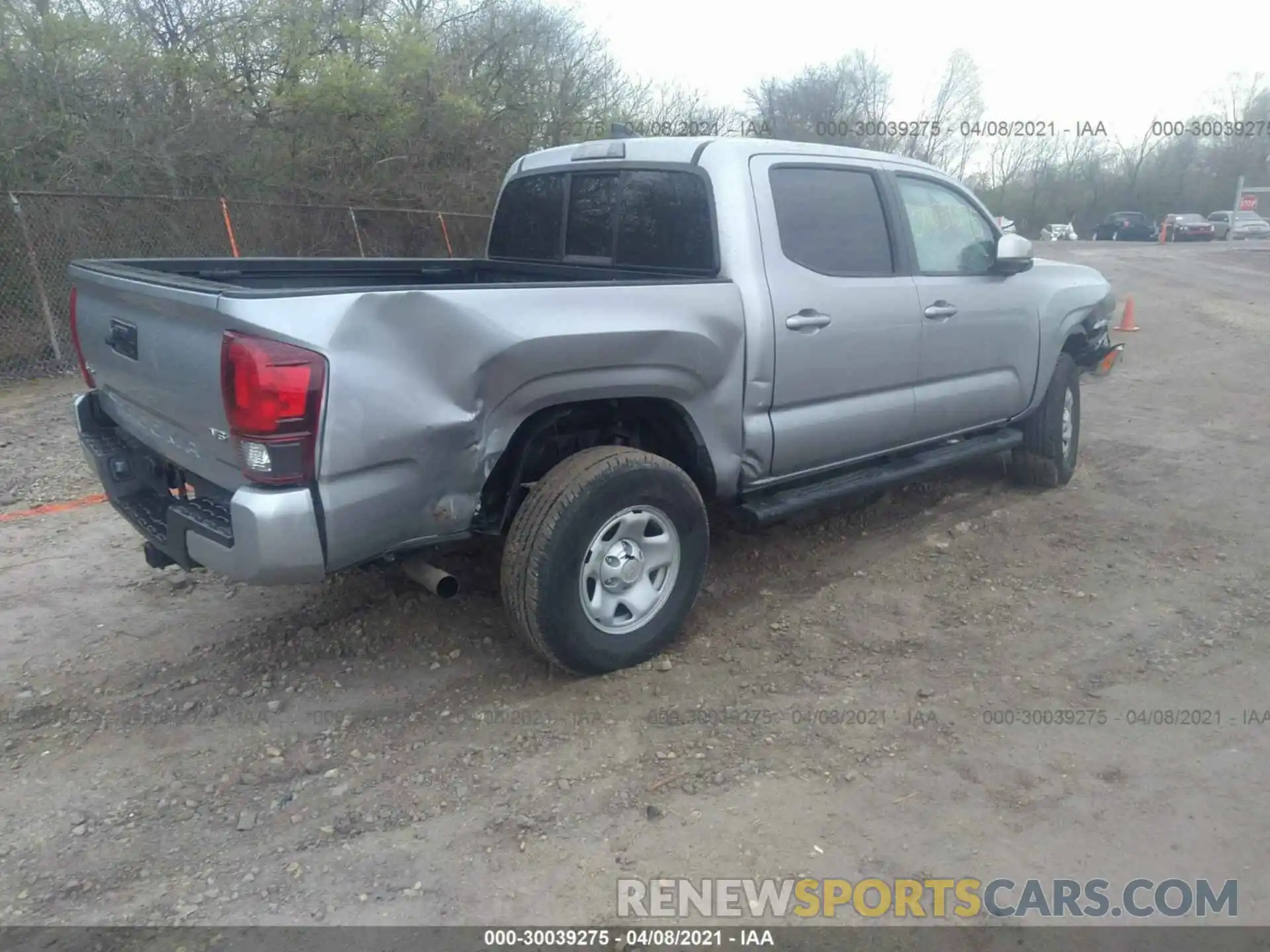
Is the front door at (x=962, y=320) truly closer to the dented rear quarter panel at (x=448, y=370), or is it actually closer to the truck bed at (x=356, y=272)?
the truck bed at (x=356, y=272)

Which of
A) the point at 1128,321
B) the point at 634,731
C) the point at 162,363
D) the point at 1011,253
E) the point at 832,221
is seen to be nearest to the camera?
the point at 162,363

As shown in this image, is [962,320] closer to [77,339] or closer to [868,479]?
[868,479]

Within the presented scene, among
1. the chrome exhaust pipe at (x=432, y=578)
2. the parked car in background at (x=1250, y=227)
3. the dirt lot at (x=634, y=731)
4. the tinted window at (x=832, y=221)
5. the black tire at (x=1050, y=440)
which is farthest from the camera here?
the parked car in background at (x=1250, y=227)

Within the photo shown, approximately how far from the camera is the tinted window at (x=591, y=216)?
14.2 ft

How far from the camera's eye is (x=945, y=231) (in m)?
4.95

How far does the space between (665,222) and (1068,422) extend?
3.24 metres

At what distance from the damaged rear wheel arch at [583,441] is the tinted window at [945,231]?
1.69m

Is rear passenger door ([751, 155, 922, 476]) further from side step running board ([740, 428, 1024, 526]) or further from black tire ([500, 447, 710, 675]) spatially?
black tire ([500, 447, 710, 675])

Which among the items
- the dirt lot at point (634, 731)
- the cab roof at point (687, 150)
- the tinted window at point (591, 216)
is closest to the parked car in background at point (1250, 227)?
the dirt lot at point (634, 731)

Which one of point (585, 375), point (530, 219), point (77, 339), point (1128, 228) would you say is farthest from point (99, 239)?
point (1128, 228)

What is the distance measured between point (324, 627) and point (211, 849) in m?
1.35

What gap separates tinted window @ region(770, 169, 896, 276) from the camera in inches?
160

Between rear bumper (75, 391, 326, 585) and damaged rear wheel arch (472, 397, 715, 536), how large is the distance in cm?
68

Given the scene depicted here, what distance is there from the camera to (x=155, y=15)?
12.4 metres
